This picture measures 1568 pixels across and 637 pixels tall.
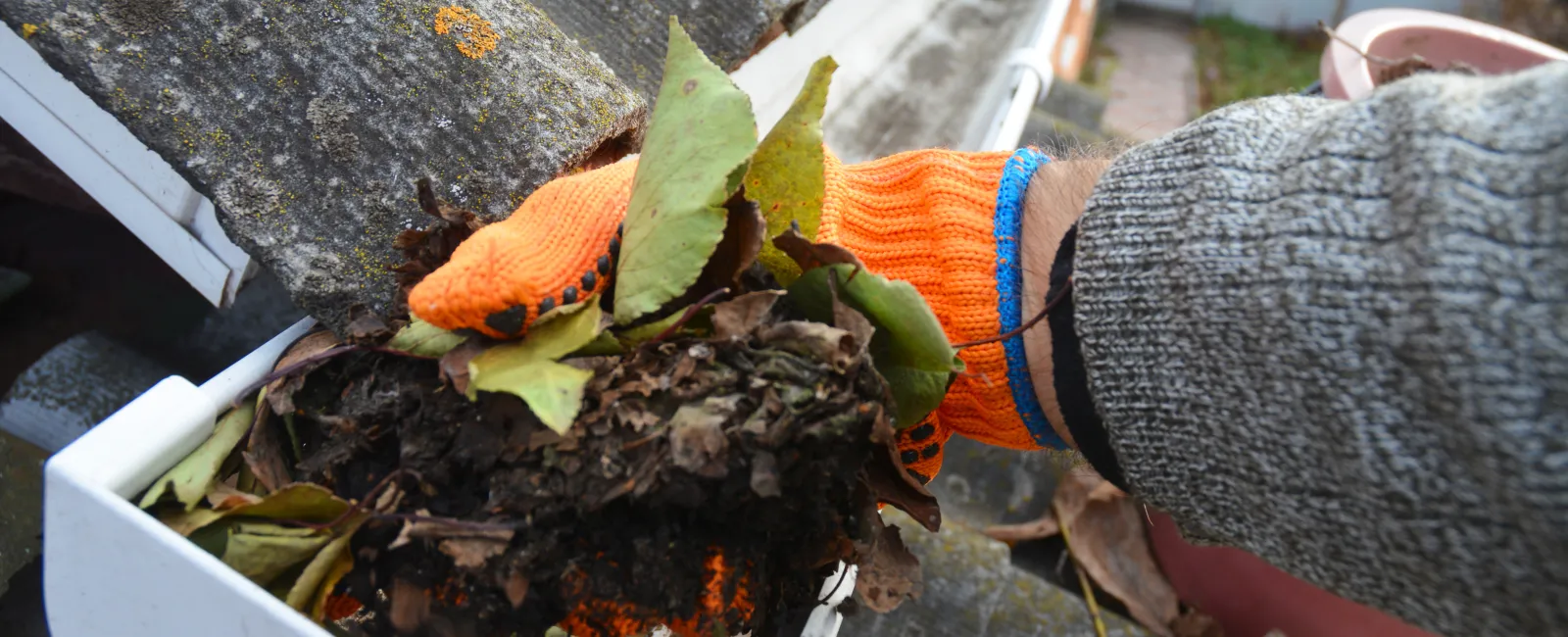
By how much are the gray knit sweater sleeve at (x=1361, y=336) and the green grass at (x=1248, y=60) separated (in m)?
3.99

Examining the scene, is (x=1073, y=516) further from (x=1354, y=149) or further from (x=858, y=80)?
(x=1354, y=149)

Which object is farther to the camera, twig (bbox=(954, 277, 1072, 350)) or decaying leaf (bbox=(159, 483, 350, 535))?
twig (bbox=(954, 277, 1072, 350))

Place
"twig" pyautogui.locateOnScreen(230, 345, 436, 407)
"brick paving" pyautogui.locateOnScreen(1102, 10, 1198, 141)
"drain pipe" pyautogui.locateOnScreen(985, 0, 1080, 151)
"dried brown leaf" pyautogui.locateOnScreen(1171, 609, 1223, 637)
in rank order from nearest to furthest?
"twig" pyautogui.locateOnScreen(230, 345, 436, 407)
"dried brown leaf" pyautogui.locateOnScreen(1171, 609, 1223, 637)
"drain pipe" pyautogui.locateOnScreen(985, 0, 1080, 151)
"brick paving" pyautogui.locateOnScreen(1102, 10, 1198, 141)

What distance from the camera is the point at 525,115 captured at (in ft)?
3.13

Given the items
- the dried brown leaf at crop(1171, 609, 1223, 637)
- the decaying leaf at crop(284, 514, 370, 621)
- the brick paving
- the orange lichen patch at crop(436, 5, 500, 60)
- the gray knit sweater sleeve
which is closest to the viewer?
the gray knit sweater sleeve

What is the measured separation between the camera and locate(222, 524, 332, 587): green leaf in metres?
0.65

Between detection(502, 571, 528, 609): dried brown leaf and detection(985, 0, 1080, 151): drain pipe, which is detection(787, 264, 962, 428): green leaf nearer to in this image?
detection(502, 571, 528, 609): dried brown leaf

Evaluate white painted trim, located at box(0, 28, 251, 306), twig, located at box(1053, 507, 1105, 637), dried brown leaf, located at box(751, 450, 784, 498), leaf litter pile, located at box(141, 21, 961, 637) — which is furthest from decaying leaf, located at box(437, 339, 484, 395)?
twig, located at box(1053, 507, 1105, 637)

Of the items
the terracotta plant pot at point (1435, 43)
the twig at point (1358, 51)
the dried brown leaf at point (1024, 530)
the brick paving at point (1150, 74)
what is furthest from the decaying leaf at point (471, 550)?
the brick paving at point (1150, 74)

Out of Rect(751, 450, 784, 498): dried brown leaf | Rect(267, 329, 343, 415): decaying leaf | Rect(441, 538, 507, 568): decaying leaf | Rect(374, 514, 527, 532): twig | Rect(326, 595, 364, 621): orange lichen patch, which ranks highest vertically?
Rect(751, 450, 784, 498): dried brown leaf

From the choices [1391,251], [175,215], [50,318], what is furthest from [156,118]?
[1391,251]

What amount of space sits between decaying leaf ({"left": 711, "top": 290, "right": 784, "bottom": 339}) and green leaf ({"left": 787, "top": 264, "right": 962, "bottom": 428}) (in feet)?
0.17

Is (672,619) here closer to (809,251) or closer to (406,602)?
(406,602)

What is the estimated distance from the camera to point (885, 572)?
0.79 metres
